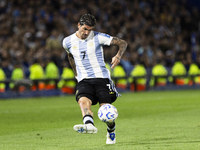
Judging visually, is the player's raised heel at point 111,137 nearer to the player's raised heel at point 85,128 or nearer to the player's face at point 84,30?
the player's raised heel at point 85,128

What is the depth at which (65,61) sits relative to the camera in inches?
899

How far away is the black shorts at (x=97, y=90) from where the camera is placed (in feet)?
22.6

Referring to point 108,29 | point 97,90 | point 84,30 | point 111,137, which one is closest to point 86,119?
point 97,90

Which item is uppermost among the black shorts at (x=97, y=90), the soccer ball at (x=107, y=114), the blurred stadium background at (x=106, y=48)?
the blurred stadium background at (x=106, y=48)

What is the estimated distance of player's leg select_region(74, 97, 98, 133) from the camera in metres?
6.18

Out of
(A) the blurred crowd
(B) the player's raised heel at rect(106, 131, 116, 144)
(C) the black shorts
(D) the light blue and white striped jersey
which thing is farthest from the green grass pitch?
(A) the blurred crowd

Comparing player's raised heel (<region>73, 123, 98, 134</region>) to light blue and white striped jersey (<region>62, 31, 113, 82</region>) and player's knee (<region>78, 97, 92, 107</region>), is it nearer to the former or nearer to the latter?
player's knee (<region>78, 97, 92, 107</region>)

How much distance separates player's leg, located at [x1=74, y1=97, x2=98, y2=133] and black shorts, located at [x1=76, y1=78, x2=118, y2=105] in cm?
12

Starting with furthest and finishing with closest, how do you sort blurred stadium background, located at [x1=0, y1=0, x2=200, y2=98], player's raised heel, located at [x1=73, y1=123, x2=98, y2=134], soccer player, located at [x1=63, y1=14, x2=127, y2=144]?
blurred stadium background, located at [x1=0, y1=0, x2=200, y2=98] → soccer player, located at [x1=63, y1=14, x2=127, y2=144] → player's raised heel, located at [x1=73, y1=123, x2=98, y2=134]

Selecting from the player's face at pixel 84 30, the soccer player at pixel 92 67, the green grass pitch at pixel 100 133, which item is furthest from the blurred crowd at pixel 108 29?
the player's face at pixel 84 30

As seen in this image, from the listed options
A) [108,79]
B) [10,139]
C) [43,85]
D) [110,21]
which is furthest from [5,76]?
[108,79]

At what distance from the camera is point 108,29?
26.6 m

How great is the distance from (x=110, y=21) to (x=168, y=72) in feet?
15.8

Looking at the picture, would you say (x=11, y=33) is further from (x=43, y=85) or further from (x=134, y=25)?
(x=134, y=25)
